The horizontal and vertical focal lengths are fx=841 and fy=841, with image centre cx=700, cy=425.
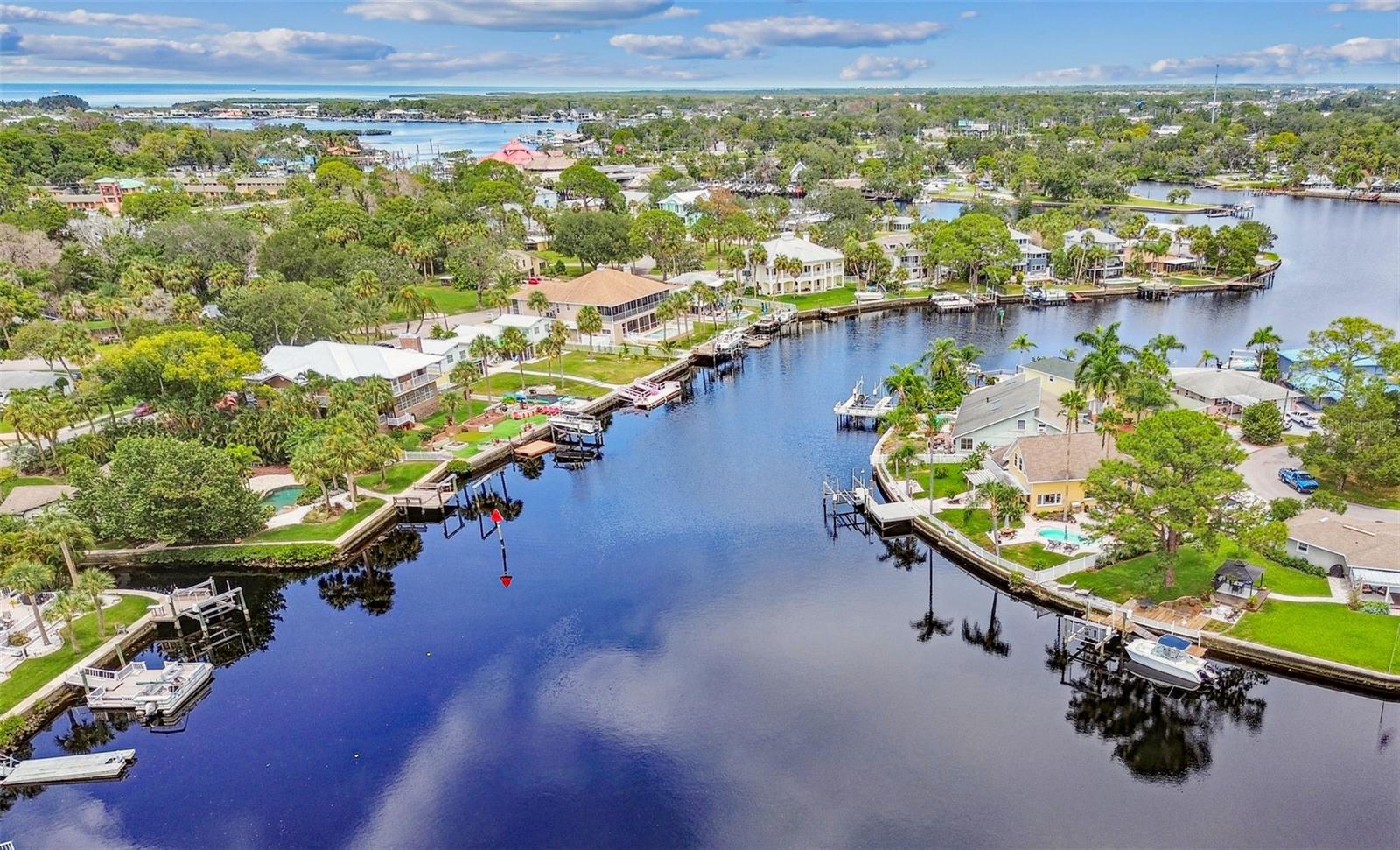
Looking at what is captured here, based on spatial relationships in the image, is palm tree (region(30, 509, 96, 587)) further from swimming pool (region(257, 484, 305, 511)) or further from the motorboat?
the motorboat

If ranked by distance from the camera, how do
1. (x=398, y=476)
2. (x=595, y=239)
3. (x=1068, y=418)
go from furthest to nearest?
(x=595, y=239), (x=398, y=476), (x=1068, y=418)

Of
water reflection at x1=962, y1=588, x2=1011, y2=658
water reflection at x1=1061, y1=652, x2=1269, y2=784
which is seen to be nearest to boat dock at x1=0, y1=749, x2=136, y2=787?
water reflection at x1=962, y1=588, x2=1011, y2=658

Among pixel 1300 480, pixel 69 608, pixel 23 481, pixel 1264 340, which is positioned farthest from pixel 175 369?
pixel 1264 340

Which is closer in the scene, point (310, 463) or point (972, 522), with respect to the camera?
point (972, 522)

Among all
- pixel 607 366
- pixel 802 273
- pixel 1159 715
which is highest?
pixel 802 273

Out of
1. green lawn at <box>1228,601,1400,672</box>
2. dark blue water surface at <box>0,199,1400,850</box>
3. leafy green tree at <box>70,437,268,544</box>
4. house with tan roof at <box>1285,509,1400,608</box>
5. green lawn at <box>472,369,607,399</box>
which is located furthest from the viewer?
green lawn at <box>472,369,607,399</box>

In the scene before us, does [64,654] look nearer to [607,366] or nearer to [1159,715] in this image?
[607,366]

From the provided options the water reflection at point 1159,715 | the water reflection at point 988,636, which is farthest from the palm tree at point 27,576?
the water reflection at point 1159,715
